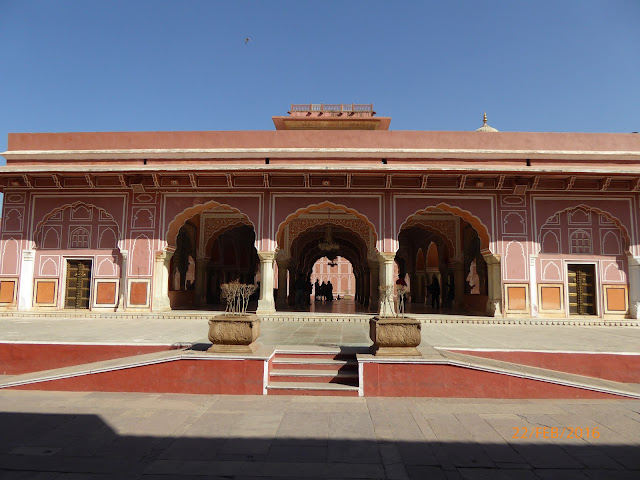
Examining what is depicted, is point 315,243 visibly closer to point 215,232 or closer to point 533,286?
point 215,232

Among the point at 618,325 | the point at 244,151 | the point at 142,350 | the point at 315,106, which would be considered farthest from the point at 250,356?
the point at 315,106

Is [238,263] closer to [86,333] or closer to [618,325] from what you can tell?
[86,333]

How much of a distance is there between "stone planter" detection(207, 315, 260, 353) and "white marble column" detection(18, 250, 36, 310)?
8.40 m

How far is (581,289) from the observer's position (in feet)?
33.1

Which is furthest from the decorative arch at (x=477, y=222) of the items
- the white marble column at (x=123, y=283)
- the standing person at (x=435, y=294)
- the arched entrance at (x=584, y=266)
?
the white marble column at (x=123, y=283)

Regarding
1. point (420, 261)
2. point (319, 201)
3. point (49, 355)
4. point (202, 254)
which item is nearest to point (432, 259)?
point (420, 261)

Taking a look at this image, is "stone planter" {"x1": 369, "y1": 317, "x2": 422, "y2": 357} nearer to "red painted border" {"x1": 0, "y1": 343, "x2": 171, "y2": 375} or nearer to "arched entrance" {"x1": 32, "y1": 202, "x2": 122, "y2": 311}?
"red painted border" {"x1": 0, "y1": 343, "x2": 171, "y2": 375}

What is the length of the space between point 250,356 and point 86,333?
3.74 m

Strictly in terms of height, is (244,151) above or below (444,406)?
above

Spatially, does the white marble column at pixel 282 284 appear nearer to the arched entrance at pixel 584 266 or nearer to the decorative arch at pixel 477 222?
the decorative arch at pixel 477 222

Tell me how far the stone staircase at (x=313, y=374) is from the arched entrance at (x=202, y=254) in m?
6.36

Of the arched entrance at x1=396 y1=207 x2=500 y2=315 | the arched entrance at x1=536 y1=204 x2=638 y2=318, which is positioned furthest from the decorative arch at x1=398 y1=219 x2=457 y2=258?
the arched entrance at x1=536 y1=204 x2=638 y2=318

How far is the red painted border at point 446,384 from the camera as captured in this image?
409cm

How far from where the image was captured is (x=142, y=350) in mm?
5113
